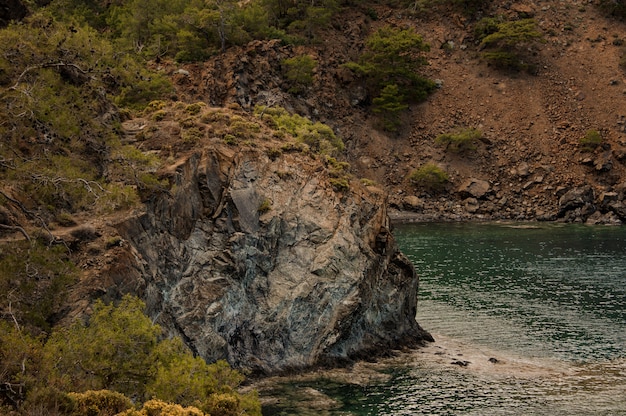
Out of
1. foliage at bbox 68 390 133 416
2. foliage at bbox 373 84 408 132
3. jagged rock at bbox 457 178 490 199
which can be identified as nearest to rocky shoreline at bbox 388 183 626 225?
jagged rock at bbox 457 178 490 199

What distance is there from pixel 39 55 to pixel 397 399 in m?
25.4

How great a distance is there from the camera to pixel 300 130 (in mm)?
67688

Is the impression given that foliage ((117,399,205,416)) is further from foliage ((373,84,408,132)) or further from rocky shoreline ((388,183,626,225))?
foliage ((373,84,408,132))

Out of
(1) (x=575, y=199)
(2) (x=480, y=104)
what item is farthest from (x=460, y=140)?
(1) (x=575, y=199)

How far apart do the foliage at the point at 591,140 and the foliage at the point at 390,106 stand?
2804 cm

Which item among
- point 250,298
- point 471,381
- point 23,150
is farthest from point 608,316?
Result: point 23,150

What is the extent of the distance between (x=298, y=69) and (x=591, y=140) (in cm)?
4646

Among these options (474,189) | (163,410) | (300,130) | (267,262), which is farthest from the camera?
(474,189)

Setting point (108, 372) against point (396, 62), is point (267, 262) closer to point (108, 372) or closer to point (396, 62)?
point (108, 372)

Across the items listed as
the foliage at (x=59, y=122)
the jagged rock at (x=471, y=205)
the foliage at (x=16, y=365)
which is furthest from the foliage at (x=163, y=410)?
the jagged rock at (x=471, y=205)

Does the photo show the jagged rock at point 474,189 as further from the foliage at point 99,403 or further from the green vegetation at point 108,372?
the foliage at point 99,403

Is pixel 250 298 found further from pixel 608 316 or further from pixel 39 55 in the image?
pixel 608 316

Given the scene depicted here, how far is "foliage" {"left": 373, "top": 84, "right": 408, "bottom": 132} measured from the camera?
379 feet

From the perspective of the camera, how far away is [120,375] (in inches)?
980
